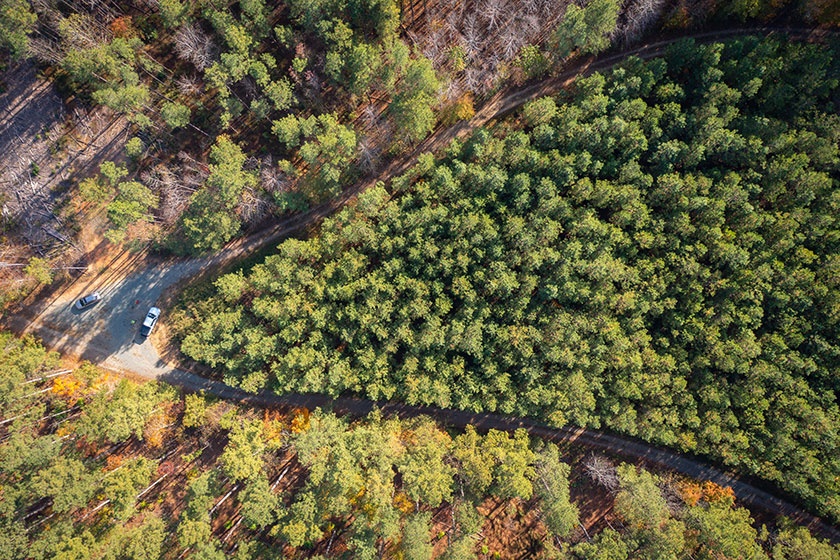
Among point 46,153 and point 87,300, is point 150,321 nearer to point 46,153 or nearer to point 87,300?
point 87,300

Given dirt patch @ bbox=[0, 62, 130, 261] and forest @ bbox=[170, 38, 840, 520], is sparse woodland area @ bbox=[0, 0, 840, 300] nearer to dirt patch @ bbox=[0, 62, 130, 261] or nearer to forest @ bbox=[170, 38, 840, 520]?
dirt patch @ bbox=[0, 62, 130, 261]

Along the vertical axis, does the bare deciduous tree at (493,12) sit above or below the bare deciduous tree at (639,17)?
above

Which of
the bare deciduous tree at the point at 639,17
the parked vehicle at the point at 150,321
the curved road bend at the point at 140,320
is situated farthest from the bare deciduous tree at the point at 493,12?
the parked vehicle at the point at 150,321

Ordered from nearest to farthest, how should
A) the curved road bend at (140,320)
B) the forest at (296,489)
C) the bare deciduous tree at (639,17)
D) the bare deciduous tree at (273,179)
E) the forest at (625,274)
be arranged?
1. the forest at (625,274)
2. the bare deciduous tree at (639,17)
3. the forest at (296,489)
4. the bare deciduous tree at (273,179)
5. the curved road bend at (140,320)

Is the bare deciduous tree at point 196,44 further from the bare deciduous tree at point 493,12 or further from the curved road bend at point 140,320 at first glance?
the bare deciduous tree at point 493,12

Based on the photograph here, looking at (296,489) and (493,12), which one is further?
(296,489)

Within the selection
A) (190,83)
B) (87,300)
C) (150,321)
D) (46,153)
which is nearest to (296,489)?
(150,321)
